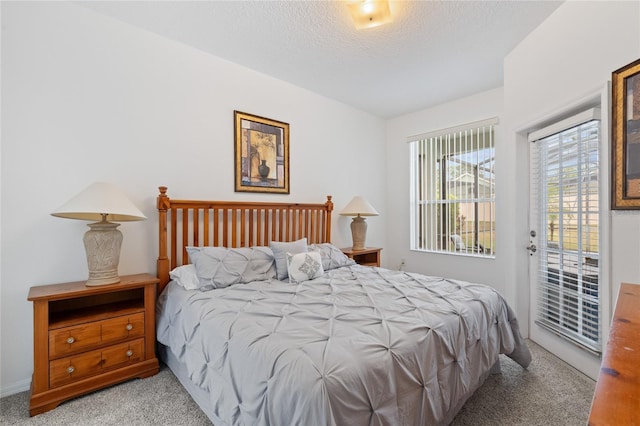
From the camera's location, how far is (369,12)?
2.06 meters

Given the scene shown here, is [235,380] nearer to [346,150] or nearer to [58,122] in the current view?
[58,122]

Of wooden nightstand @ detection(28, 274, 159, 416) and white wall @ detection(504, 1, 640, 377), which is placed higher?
white wall @ detection(504, 1, 640, 377)

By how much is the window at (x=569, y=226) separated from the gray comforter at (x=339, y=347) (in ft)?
1.75

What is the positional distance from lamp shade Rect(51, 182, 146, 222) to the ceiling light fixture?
2.08 metres

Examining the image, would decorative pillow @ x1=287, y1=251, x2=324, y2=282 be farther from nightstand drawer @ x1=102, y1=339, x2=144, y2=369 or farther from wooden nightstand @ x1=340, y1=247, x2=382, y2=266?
wooden nightstand @ x1=340, y1=247, x2=382, y2=266

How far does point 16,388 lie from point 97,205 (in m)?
1.34

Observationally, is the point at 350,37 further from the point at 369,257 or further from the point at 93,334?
the point at 93,334

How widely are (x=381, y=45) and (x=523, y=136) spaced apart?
1580mm

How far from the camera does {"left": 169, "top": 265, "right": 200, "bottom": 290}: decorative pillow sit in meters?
2.16

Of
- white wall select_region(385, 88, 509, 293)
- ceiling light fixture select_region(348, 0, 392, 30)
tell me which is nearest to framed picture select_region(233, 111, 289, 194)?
ceiling light fixture select_region(348, 0, 392, 30)

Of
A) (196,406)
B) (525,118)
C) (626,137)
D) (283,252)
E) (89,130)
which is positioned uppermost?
(525,118)

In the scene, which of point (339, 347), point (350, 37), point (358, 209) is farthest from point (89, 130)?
point (358, 209)

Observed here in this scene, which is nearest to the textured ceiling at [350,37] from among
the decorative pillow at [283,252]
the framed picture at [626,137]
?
the framed picture at [626,137]

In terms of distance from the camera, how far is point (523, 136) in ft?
9.00
